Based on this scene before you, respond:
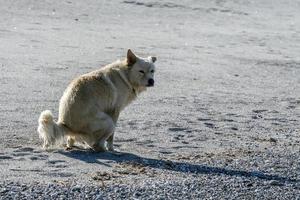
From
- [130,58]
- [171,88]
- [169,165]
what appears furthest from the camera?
[171,88]

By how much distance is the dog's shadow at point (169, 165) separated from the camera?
1163 cm

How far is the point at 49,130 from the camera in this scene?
12.0m

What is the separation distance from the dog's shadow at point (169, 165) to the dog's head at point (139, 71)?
4.04 feet

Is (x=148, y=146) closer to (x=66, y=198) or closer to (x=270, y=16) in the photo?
(x=66, y=198)

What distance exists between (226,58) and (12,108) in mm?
8532

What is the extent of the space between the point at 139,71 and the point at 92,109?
1089 mm

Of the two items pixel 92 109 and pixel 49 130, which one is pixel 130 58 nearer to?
pixel 92 109

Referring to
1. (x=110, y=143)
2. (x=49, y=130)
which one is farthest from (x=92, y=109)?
(x=49, y=130)

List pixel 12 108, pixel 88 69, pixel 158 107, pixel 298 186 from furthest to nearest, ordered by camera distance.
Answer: pixel 88 69 < pixel 158 107 < pixel 12 108 < pixel 298 186

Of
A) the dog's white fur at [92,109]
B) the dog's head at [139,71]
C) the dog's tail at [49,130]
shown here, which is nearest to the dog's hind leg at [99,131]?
the dog's white fur at [92,109]

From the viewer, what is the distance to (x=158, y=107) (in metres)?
16.0

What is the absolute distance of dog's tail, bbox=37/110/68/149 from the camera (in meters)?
Answer: 12.0

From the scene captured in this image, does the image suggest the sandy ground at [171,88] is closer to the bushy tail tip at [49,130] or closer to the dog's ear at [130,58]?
the bushy tail tip at [49,130]

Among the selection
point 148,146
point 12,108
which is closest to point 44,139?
point 148,146
